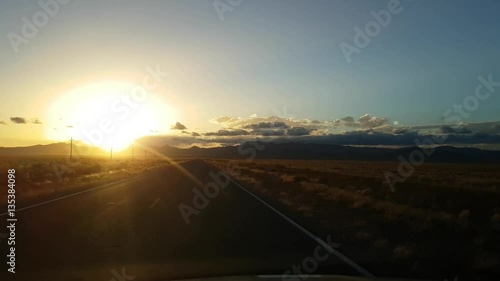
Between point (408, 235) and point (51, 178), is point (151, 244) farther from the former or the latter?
point (51, 178)

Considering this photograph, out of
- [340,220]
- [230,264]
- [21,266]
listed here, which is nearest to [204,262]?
[230,264]

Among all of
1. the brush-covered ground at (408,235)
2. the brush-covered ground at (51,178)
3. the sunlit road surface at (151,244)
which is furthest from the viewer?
the brush-covered ground at (51,178)

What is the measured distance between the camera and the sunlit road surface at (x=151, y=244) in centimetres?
894

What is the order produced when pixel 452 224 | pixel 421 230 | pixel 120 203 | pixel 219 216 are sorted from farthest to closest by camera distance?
pixel 120 203 < pixel 219 216 < pixel 452 224 < pixel 421 230

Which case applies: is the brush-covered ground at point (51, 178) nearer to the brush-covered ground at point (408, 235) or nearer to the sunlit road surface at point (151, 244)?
the sunlit road surface at point (151, 244)

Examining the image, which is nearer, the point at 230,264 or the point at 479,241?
the point at 230,264

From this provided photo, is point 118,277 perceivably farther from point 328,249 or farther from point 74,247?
point 328,249

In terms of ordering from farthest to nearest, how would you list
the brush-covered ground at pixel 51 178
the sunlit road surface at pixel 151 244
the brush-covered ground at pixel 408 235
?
the brush-covered ground at pixel 51 178
the brush-covered ground at pixel 408 235
the sunlit road surface at pixel 151 244

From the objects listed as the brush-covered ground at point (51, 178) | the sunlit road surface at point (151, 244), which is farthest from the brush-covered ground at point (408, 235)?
the brush-covered ground at point (51, 178)

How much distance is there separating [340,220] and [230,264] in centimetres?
896

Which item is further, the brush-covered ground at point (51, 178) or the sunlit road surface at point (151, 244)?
the brush-covered ground at point (51, 178)

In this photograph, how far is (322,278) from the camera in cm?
657

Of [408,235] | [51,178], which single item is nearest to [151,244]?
[408,235]

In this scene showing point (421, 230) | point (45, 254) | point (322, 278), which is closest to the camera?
point (322, 278)
